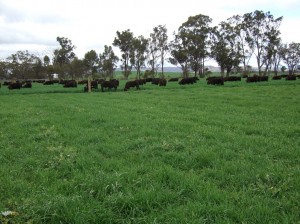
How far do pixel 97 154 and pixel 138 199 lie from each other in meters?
3.10

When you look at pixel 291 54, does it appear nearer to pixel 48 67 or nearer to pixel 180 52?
pixel 180 52

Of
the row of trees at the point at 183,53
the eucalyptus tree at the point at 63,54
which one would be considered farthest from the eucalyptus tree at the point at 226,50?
the eucalyptus tree at the point at 63,54

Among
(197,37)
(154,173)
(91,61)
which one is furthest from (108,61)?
(154,173)

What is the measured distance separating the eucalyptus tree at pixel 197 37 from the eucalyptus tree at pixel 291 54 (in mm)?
29804

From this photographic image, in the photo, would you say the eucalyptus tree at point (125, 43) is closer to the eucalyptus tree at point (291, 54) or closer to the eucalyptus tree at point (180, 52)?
the eucalyptus tree at point (180, 52)

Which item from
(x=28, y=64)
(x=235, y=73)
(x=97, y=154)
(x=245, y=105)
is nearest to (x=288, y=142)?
(x=97, y=154)

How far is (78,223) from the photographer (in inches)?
178

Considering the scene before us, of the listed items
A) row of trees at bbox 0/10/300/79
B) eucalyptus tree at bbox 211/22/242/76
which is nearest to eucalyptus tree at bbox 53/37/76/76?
row of trees at bbox 0/10/300/79

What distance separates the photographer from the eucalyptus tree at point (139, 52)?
326ft

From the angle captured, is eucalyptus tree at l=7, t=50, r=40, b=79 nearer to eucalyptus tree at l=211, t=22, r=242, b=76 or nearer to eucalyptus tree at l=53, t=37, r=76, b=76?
eucalyptus tree at l=53, t=37, r=76, b=76

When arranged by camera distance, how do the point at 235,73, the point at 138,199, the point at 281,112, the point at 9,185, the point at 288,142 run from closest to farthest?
the point at 138,199 < the point at 9,185 < the point at 288,142 < the point at 281,112 < the point at 235,73

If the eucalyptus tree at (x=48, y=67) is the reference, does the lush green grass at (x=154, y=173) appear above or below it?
below

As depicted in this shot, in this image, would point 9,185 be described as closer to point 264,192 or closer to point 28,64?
point 264,192

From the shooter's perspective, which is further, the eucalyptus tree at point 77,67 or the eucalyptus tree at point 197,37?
the eucalyptus tree at point 77,67
